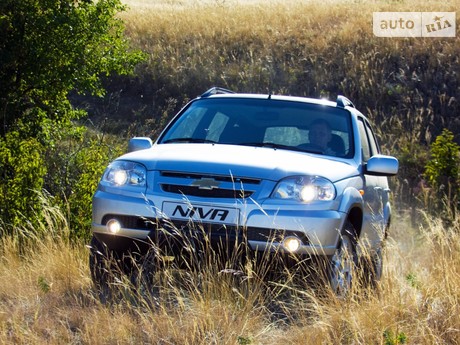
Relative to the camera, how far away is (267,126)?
27.0 ft

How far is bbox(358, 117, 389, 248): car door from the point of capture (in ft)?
25.5

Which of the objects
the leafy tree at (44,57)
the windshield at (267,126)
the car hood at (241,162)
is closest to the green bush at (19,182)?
the windshield at (267,126)

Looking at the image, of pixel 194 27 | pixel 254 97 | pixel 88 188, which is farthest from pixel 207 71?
pixel 254 97

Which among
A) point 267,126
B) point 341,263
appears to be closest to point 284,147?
point 267,126

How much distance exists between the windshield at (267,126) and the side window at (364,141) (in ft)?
0.79

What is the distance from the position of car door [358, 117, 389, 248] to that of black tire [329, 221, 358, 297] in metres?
0.14

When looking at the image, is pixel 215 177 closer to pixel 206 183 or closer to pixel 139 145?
pixel 206 183

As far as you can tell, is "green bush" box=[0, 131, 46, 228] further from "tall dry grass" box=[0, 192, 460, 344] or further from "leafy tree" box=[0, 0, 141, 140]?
"leafy tree" box=[0, 0, 141, 140]

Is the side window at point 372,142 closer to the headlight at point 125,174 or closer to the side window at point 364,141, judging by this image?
the side window at point 364,141

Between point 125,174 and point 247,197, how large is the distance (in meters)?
1.04

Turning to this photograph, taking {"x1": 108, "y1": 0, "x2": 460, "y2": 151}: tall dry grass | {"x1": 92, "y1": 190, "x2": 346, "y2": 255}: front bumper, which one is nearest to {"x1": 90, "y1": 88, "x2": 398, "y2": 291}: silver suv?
{"x1": 92, "y1": 190, "x2": 346, "y2": 255}: front bumper

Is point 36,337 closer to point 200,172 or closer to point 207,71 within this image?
point 200,172

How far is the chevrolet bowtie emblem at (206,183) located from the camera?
22.2 ft

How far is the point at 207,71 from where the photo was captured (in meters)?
26.9
